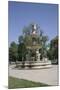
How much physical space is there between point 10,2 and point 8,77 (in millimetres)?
985

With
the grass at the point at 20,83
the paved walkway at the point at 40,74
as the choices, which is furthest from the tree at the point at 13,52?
the grass at the point at 20,83

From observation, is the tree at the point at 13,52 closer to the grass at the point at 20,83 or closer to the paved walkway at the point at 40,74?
the paved walkway at the point at 40,74

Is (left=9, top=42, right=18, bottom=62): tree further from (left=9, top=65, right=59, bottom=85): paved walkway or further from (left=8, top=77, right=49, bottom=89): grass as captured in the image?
(left=8, top=77, right=49, bottom=89): grass

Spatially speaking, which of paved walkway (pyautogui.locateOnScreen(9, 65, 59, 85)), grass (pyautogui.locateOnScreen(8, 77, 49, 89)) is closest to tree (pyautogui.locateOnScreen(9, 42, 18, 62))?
paved walkway (pyautogui.locateOnScreen(9, 65, 59, 85))

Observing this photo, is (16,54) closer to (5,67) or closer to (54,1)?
(5,67)

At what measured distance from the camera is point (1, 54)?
2.71 metres

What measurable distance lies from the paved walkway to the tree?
0.40ft

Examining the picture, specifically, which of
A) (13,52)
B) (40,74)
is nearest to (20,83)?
(40,74)

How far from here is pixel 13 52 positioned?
2.80 m

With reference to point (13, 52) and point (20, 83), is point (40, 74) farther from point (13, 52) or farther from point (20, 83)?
point (13, 52)

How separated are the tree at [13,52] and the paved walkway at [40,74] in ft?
0.40

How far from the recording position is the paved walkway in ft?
9.19

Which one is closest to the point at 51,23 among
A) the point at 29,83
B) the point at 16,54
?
the point at 16,54

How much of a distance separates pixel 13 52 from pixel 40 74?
1.57 feet
